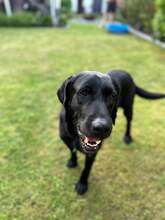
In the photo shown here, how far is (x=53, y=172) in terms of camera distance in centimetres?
292

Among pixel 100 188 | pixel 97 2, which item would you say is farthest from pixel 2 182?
pixel 97 2

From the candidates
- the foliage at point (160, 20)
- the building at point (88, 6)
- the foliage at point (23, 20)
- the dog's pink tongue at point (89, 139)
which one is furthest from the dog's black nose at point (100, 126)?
the building at point (88, 6)

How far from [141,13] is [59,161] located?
30.3 ft

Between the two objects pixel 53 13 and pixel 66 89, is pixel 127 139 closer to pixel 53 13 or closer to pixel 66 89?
pixel 66 89

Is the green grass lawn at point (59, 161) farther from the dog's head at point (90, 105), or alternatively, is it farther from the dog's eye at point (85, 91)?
the dog's eye at point (85, 91)

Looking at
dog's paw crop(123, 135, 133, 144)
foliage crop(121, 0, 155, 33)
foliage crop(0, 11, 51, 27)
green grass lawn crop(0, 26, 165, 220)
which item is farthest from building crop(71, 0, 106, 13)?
dog's paw crop(123, 135, 133, 144)

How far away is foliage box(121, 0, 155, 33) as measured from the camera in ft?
33.1

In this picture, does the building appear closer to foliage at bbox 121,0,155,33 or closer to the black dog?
foliage at bbox 121,0,155,33

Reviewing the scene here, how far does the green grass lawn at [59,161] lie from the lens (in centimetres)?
251

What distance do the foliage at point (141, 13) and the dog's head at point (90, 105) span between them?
890cm

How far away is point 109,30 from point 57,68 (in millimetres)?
5758

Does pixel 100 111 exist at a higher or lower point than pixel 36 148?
higher

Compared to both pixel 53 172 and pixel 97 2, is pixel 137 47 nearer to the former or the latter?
pixel 53 172

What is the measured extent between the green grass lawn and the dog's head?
72 centimetres
